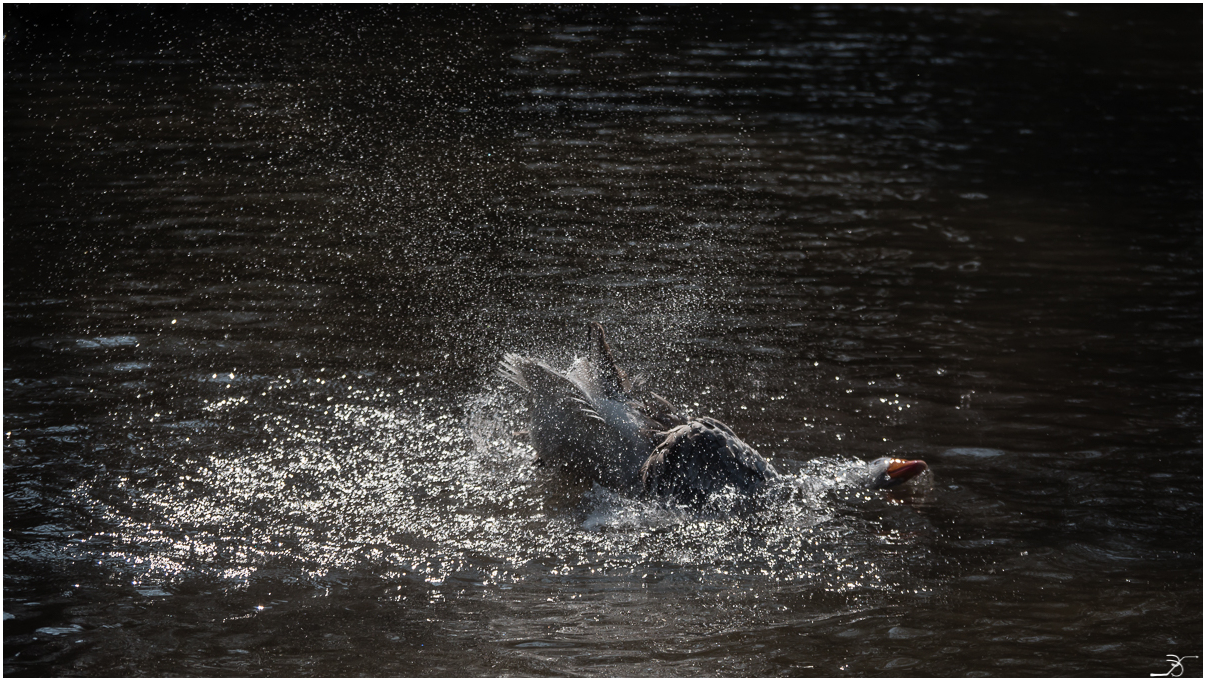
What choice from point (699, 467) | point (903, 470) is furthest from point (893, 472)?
point (699, 467)

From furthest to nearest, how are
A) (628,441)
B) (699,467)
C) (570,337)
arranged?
(570,337) < (628,441) < (699,467)

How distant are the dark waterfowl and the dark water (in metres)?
0.14

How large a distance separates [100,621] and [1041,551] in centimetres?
405

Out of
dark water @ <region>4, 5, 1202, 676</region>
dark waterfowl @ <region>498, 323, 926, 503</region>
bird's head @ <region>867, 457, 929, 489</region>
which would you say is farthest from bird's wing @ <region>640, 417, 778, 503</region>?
bird's head @ <region>867, 457, 929, 489</region>

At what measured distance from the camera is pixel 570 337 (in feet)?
21.1

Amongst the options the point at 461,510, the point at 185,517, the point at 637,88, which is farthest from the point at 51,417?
the point at 637,88

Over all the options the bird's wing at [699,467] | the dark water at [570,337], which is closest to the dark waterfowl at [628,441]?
the bird's wing at [699,467]

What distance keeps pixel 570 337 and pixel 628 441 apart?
4.42ft

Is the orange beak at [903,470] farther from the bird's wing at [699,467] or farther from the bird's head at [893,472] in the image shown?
the bird's wing at [699,467]

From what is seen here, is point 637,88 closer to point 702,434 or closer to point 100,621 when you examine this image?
point 702,434

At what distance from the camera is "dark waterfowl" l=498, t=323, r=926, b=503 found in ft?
16.5

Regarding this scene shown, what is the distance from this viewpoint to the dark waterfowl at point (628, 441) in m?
5.02

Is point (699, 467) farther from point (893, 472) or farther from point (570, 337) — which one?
point (570, 337)

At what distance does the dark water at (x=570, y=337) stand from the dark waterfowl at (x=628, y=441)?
0.14m
